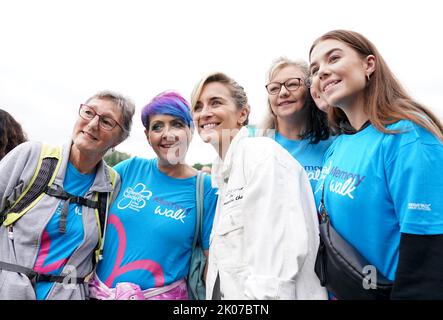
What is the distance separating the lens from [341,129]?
2785 mm

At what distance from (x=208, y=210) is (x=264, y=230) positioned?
1436mm

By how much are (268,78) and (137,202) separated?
1840 millimetres

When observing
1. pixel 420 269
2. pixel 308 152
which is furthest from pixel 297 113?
pixel 420 269

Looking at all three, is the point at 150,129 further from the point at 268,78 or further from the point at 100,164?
the point at 268,78

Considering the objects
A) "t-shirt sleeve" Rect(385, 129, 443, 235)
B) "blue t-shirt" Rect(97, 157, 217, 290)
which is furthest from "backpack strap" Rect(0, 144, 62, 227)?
"t-shirt sleeve" Rect(385, 129, 443, 235)

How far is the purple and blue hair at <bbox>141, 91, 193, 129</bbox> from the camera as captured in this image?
11.1 feet

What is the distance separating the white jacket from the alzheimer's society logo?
3.70 feet

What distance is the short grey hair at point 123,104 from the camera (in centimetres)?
339

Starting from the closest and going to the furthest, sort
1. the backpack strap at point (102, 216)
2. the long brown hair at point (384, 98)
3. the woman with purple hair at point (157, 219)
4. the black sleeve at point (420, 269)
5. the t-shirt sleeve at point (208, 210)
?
1. the black sleeve at point (420, 269)
2. the long brown hair at point (384, 98)
3. the woman with purple hair at point (157, 219)
4. the backpack strap at point (102, 216)
5. the t-shirt sleeve at point (208, 210)

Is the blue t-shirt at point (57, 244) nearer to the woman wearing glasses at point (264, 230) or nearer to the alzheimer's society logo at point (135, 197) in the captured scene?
the alzheimer's society logo at point (135, 197)

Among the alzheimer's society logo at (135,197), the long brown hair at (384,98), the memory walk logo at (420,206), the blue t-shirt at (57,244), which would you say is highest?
the long brown hair at (384,98)

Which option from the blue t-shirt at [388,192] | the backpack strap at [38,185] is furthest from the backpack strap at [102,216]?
the blue t-shirt at [388,192]
